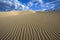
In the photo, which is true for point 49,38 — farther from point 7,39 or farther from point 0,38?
point 0,38

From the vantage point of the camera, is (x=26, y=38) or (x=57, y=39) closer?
(x=57, y=39)

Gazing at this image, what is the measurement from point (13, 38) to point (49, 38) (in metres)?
1.34

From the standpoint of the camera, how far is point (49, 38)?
3.92m

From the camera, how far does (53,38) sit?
153 inches

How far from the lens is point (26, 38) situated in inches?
159

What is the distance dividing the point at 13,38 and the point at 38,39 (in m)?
0.95

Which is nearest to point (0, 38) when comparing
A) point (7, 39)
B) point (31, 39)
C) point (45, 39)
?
point (7, 39)

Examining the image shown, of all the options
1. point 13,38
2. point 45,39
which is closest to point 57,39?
point 45,39

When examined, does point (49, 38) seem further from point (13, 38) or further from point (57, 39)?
point (13, 38)

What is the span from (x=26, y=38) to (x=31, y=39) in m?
0.23

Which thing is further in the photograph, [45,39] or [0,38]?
[0,38]

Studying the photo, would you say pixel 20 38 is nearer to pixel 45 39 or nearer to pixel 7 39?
pixel 7 39

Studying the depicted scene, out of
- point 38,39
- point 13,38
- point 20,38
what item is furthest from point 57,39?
point 13,38

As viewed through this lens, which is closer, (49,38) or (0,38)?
(49,38)
